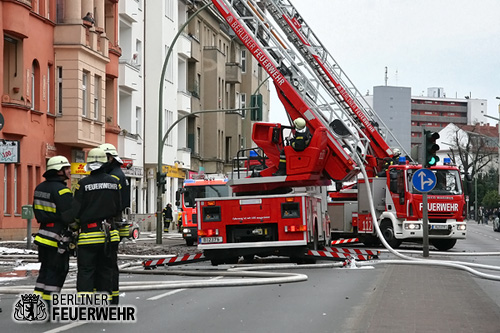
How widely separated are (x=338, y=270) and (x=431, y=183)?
6106mm

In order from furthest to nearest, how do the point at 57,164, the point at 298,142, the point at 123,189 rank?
1. the point at 298,142
2. the point at 123,189
3. the point at 57,164

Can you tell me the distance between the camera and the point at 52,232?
11.3 metres

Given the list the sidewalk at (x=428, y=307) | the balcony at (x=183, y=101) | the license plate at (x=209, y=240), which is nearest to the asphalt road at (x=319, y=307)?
the sidewalk at (x=428, y=307)

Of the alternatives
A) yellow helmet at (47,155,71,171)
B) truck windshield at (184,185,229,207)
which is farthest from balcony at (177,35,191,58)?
yellow helmet at (47,155,71,171)

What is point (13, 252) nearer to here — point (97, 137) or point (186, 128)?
point (97, 137)

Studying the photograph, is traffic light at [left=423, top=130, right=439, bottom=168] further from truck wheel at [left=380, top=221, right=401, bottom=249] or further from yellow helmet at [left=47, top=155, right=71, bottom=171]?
yellow helmet at [left=47, top=155, right=71, bottom=171]

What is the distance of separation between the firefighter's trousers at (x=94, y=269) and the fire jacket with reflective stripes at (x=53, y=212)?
32 cm

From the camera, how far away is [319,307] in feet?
42.2

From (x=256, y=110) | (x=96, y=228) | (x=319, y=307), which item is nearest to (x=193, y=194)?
(x=256, y=110)

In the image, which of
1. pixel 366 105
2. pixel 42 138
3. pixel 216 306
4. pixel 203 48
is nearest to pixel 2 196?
pixel 42 138

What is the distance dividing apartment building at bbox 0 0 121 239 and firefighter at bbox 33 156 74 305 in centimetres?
2212

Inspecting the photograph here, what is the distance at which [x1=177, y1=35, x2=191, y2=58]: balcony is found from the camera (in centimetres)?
6075

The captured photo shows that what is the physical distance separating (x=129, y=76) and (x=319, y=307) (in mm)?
37490

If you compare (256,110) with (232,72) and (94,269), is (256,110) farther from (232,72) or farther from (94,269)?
(232,72)
